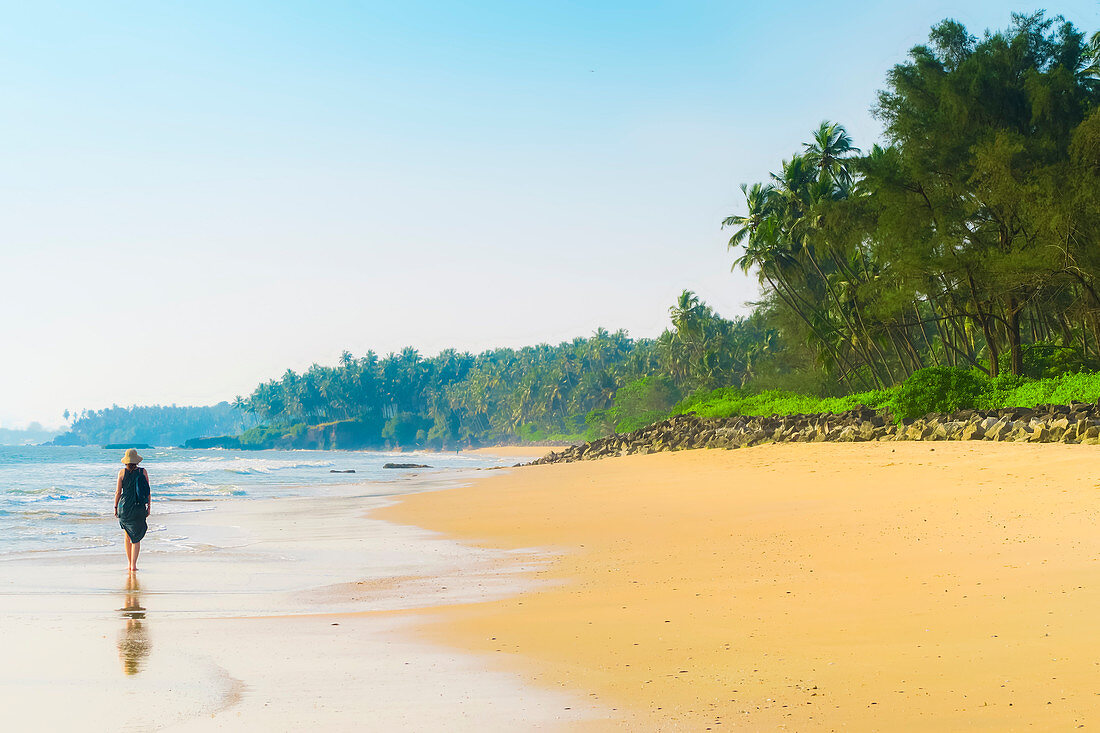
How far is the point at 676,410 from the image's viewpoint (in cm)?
5119

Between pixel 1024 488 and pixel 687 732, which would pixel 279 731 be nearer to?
pixel 687 732

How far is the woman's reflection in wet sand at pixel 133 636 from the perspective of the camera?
5863 mm

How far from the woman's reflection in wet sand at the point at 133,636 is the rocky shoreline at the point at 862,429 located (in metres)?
17.2

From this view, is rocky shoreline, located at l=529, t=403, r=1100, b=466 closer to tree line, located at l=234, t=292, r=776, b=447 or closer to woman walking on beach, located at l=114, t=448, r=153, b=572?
woman walking on beach, located at l=114, t=448, r=153, b=572

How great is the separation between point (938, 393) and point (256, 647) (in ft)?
76.6

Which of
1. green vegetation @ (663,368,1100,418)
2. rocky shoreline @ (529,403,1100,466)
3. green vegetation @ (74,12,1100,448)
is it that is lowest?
rocky shoreline @ (529,403,1100,466)

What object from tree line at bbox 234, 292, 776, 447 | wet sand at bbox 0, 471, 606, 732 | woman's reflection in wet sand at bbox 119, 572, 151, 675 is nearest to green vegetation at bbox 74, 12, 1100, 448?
wet sand at bbox 0, 471, 606, 732

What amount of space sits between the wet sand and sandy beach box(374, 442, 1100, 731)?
1.32 feet

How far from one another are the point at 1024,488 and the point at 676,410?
3876cm

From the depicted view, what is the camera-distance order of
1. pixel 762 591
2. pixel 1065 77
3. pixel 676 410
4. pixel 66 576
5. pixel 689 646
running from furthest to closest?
pixel 676 410 → pixel 1065 77 → pixel 66 576 → pixel 762 591 → pixel 689 646

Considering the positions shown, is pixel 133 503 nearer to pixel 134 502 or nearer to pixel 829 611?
pixel 134 502

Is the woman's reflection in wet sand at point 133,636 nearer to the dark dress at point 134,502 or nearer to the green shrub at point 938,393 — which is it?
the dark dress at point 134,502

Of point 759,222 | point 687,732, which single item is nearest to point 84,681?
point 687,732

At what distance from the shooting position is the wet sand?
4586 millimetres
